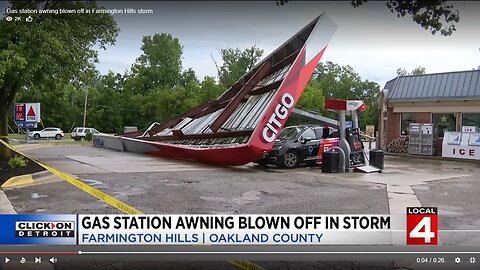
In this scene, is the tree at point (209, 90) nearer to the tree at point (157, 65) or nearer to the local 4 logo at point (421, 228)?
the tree at point (157, 65)

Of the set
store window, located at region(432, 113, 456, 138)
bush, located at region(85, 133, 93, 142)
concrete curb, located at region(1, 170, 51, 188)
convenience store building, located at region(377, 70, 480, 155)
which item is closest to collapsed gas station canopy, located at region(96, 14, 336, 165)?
bush, located at region(85, 133, 93, 142)

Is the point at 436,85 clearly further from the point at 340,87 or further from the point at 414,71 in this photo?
the point at 340,87

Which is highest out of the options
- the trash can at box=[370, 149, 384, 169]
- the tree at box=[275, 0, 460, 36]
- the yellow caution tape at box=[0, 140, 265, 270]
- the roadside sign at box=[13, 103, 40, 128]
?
the tree at box=[275, 0, 460, 36]

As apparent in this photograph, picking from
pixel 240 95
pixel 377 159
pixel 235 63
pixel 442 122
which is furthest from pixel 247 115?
pixel 442 122

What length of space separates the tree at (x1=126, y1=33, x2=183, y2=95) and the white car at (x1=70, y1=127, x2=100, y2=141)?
0.42 metres

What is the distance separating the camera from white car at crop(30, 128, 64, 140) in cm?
240

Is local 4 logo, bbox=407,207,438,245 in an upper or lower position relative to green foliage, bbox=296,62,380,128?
lower

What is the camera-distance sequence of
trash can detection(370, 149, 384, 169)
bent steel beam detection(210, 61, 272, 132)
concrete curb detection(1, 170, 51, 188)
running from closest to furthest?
concrete curb detection(1, 170, 51, 188) → bent steel beam detection(210, 61, 272, 132) → trash can detection(370, 149, 384, 169)

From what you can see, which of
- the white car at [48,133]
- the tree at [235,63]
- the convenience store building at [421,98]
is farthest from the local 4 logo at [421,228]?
the white car at [48,133]

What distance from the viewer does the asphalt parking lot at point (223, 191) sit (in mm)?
2340

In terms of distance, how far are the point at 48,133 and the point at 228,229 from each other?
125 centimetres

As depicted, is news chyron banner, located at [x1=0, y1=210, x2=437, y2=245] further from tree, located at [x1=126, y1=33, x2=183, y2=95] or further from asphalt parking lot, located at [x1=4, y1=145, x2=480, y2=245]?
tree, located at [x1=126, y1=33, x2=183, y2=95]

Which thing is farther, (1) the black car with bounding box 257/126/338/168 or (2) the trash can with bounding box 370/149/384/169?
(2) the trash can with bounding box 370/149/384/169

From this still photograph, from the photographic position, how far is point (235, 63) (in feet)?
8.09
